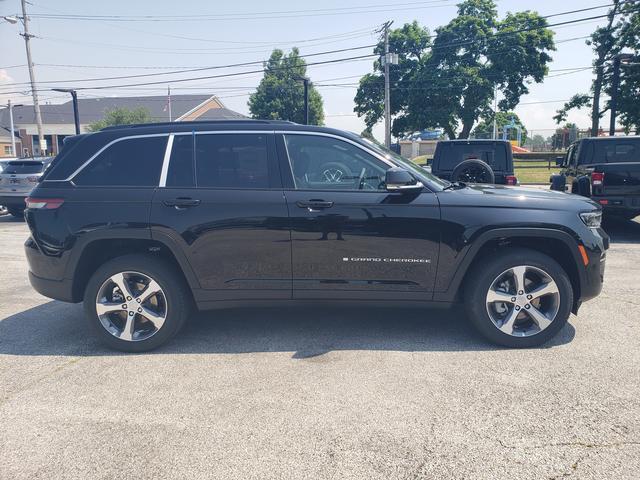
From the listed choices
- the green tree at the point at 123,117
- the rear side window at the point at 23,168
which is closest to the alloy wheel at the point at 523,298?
the rear side window at the point at 23,168

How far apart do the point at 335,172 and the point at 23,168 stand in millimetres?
11968

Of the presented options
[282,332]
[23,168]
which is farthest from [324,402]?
[23,168]

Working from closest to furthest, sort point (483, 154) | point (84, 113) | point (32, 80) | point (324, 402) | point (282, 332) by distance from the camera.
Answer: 1. point (324, 402)
2. point (282, 332)
3. point (483, 154)
4. point (32, 80)
5. point (84, 113)

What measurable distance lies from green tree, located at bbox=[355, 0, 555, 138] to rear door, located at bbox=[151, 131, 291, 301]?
37.8 m

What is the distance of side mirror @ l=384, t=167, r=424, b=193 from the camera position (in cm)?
391

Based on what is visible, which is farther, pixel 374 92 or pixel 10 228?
pixel 374 92

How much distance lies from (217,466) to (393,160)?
110 inches

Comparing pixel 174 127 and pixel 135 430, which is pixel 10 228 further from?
pixel 135 430

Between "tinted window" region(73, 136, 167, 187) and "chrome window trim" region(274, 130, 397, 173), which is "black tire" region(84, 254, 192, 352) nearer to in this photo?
"tinted window" region(73, 136, 167, 187)

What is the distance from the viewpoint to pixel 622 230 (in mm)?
10523

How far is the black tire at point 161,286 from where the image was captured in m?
4.22

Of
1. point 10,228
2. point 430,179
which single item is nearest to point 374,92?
point 10,228

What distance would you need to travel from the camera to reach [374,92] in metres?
44.7

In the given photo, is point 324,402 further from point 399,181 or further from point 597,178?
point 597,178
